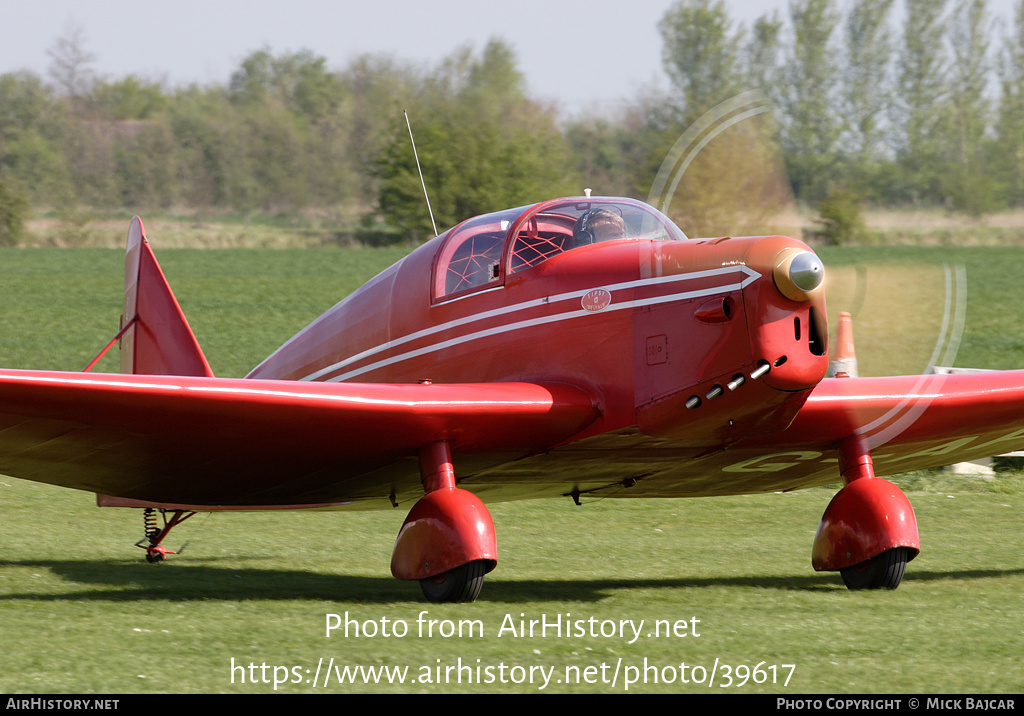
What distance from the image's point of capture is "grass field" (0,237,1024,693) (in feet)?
17.2

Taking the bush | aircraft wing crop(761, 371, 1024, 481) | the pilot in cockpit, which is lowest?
aircraft wing crop(761, 371, 1024, 481)

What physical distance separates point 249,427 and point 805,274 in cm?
338

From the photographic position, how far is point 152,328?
33.3ft

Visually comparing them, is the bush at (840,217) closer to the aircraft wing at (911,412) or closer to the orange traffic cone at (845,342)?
the orange traffic cone at (845,342)

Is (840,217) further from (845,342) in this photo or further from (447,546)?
(447,546)

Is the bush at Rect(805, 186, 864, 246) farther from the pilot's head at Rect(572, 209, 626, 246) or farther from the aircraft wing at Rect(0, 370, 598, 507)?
the aircraft wing at Rect(0, 370, 598, 507)

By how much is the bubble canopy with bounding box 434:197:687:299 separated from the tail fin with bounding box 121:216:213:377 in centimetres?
291

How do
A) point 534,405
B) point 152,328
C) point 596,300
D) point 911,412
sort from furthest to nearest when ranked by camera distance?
point 152,328, point 911,412, point 596,300, point 534,405

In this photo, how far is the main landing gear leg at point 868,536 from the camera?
759 centimetres

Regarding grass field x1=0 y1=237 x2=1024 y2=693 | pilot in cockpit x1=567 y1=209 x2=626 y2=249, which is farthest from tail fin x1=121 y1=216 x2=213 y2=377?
pilot in cockpit x1=567 y1=209 x2=626 y2=249

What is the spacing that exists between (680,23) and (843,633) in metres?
5.55

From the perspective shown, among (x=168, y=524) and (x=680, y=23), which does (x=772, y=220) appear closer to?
(x=680, y=23)

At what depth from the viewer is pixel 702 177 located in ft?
23.8

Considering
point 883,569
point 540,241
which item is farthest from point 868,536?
point 540,241
